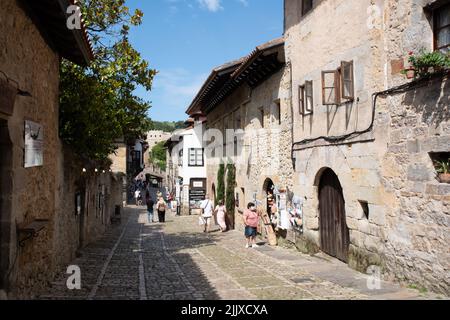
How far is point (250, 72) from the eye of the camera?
1514cm

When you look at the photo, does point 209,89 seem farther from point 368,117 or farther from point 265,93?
point 368,117

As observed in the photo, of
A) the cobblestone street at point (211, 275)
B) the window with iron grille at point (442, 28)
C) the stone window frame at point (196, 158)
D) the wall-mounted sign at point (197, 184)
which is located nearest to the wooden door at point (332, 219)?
the cobblestone street at point (211, 275)

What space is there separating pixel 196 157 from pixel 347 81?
22.2 m

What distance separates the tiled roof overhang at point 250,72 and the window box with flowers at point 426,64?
Result: 607 centimetres

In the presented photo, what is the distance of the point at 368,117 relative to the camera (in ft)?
28.0

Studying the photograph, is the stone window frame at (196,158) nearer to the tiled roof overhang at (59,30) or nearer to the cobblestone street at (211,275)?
the cobblestone street at (211,275)

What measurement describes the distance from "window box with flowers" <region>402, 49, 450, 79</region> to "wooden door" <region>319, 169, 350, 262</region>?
3629mm

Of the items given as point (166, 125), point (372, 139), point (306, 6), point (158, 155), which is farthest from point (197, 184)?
point (166, 125)

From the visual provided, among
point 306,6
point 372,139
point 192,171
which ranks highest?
point 306,6

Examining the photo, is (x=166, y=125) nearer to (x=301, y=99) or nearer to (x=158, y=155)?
(x=158, y=155)

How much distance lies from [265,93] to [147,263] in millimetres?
7119

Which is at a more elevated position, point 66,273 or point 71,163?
point 71,163

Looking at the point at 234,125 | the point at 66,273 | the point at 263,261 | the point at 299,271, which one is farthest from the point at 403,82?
the point at 234,125

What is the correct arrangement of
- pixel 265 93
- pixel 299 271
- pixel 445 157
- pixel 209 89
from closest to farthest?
pixel 445 157 < pixel 299 271 < pixel 265 93 < pixel 209 89
